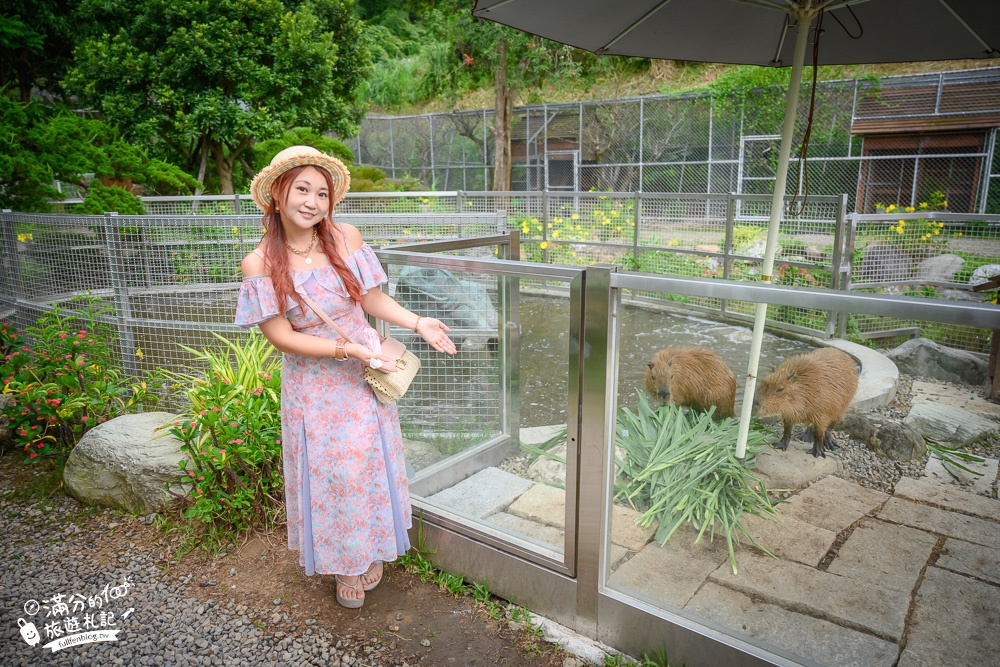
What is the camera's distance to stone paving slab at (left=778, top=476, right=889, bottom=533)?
1794 millimetres

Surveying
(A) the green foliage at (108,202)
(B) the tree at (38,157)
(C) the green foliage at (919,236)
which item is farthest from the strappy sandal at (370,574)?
(A) the green foliage at (108,202)

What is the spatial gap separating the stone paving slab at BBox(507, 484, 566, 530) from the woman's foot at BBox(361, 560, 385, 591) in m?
0.56

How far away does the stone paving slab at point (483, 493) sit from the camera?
2.53 m

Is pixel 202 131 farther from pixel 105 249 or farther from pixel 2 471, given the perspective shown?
pixel 2 471

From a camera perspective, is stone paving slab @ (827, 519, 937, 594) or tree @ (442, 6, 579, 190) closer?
stone paving slab @ (827, 519, 937, 594)

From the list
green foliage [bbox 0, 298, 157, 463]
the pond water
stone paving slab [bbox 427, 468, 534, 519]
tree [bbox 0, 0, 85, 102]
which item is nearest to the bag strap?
the pond water

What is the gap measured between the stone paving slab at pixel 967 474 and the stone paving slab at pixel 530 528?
3.60ft

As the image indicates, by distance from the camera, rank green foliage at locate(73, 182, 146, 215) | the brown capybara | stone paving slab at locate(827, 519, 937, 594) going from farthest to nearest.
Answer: green foliage at locate(73, 182, 146, 215) < the brown capybara < stone paving slab at locate(827, 519, 937, 594)

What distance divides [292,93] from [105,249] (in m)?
7.89

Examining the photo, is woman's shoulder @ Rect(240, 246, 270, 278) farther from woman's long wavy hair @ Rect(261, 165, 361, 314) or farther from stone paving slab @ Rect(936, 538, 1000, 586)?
stone paving slab @ Rect(936, 538, 1000, 586)

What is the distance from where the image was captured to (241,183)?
1425 centimetres

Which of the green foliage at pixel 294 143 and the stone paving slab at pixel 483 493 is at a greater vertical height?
the green foliage at pixel 294 143

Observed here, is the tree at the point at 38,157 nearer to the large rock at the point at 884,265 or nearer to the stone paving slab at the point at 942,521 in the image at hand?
the stone paving slab at the point at 942,521

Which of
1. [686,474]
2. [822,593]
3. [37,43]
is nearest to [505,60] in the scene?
[37,43]
